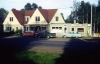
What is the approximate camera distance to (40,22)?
186 feet

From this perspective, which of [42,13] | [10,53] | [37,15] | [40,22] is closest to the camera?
[10,53]

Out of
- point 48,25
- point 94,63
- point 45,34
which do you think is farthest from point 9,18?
point 94,63

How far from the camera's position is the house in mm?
52359

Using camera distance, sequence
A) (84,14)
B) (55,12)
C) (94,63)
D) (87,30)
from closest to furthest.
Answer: (94,63) < (87,30) < (55,12) < (84,14)

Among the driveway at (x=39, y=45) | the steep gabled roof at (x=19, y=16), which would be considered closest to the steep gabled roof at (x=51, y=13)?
the steep gabled roof at (x=19, y=16)

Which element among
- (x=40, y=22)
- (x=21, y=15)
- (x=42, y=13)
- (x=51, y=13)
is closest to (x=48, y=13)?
(x=51, y=13)

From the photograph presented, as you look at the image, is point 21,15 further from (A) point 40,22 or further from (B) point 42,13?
(A) point 40,22

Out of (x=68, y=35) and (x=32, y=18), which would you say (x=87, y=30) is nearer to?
(x=68, y=35)

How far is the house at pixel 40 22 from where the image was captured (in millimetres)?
52359

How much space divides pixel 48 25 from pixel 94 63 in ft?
144

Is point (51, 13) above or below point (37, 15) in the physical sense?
above

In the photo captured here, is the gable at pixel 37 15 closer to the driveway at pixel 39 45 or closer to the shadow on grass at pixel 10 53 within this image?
the driveway at pixel 39 45

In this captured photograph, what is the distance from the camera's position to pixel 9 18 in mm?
60875

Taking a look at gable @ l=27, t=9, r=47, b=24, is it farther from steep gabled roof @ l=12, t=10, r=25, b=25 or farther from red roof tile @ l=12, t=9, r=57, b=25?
steep gabled roof @ l=12, t=10, r=25, b=25
